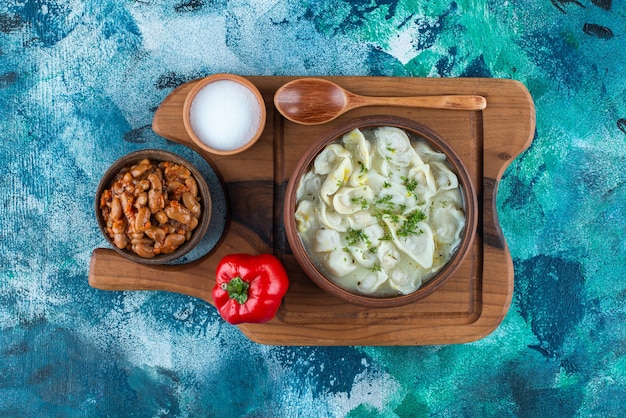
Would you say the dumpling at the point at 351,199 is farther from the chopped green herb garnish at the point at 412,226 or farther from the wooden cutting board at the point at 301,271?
the wooden cutting board at the point at 301,271

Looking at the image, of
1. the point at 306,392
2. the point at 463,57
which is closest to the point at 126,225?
the point at 306,392

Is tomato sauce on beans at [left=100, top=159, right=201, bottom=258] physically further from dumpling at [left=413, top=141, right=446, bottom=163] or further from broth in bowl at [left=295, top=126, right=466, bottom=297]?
dumpling at [left=413, top=141, right=446, bottom=163]

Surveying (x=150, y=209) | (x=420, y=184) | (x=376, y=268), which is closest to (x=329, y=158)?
(x=420, y=184)

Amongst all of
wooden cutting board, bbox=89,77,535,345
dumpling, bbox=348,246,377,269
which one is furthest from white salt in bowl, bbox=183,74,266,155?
dumpling, bbox=348,246,377,269

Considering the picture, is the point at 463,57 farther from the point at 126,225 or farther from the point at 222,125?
the point at 126,225

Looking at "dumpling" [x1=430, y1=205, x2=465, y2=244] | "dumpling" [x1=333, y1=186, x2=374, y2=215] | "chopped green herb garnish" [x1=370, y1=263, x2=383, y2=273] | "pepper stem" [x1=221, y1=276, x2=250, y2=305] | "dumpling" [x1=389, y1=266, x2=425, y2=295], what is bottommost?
"pepper stem" [x1=221, y1=276, x2=250, y2=305]

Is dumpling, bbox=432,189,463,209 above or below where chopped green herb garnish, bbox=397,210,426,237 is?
above
